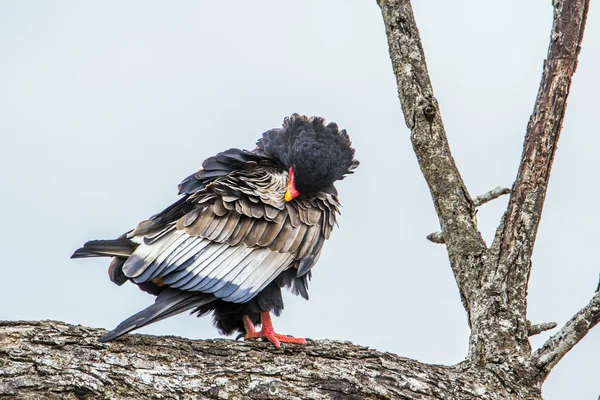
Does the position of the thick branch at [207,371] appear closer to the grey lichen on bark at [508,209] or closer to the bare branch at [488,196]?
the grey lichen on bark at [508,209]

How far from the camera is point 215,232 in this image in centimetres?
448

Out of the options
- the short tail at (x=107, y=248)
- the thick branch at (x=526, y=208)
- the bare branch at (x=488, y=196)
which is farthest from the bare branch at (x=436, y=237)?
the short tail at (x=107, y=248)

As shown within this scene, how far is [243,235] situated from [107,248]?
804 mm

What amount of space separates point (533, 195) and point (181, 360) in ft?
7.73

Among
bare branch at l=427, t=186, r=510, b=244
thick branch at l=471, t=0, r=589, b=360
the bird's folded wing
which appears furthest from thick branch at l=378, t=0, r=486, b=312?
the bird's folded wing

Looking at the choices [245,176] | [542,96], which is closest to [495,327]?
[542,96]

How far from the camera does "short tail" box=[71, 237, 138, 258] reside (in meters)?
4.41

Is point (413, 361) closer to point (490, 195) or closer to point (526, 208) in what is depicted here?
point (526, 208)

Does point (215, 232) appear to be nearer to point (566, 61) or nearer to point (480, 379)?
point (480, 379)

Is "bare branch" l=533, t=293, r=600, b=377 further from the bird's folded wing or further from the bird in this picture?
the bird's folded wing

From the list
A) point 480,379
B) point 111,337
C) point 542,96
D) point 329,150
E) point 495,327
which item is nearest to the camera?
point 111,337

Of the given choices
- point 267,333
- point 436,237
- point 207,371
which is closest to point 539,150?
point 436,237

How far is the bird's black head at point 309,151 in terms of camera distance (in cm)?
486

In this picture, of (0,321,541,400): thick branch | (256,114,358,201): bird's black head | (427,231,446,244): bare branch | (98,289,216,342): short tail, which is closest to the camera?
(0,321,541,400): thick branch
